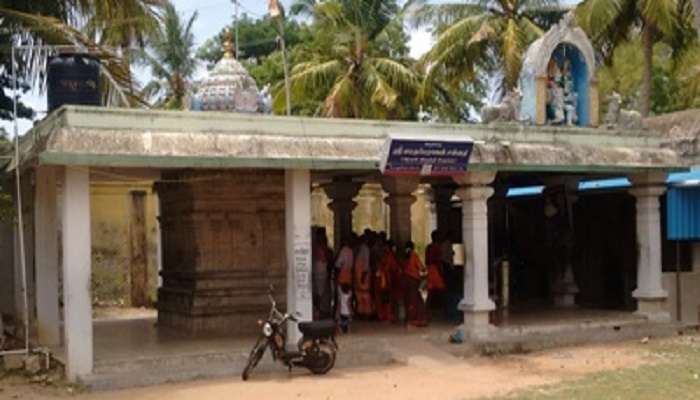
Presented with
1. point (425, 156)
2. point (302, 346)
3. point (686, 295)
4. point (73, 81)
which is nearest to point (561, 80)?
point (425, 156)

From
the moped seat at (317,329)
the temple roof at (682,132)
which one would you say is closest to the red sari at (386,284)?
the moped seat at (317,329)

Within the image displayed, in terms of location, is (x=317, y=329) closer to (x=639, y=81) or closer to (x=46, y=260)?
(x=46, y=260)

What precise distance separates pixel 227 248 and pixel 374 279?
2.44 m

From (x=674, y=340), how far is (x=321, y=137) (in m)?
6.59

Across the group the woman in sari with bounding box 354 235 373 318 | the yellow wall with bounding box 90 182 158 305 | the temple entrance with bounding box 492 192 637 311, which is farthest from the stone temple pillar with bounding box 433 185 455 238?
the yellow wall with bounding box 90 182 158 305

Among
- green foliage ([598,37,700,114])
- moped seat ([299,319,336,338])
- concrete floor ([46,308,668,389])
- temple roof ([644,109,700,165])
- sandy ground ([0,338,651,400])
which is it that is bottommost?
sandy ground ([0,338,651,400])

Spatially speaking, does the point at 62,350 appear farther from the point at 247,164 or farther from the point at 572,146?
the point at 572,146

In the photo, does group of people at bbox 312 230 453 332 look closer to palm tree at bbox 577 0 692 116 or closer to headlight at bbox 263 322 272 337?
headlight at bbox 263 322 272 337

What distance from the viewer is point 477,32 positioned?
888 inches

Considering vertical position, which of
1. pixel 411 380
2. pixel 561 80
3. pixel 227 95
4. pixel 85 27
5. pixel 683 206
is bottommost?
pixel 411 380

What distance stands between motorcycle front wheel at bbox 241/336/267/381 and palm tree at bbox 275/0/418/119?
12951 millimetres

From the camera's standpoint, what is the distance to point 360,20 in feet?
79.8

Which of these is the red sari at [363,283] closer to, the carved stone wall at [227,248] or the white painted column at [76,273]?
the carved stone wall at [227,248]

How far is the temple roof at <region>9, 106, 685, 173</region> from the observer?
32.8 feet
